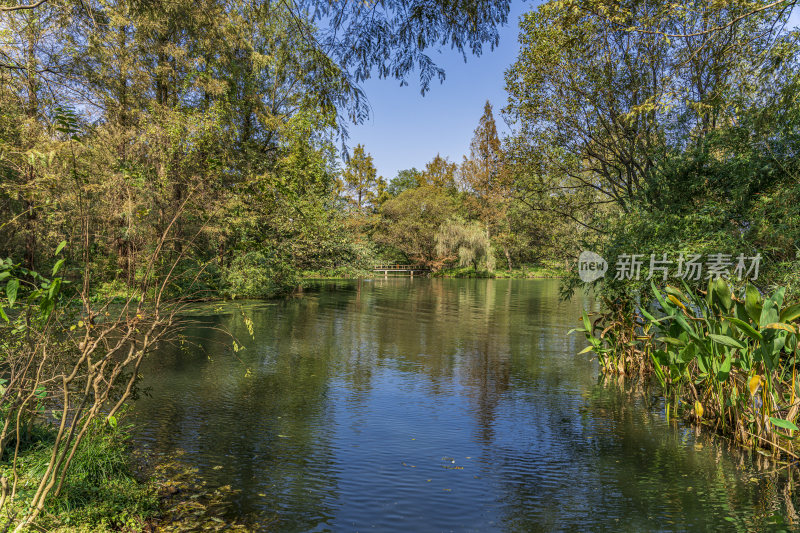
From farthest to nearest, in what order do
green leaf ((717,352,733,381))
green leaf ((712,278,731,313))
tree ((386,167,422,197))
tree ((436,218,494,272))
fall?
tree ((386,167,422,197)), tree ((436,218,494,272)), green leaf ((712,278,731,313)), green leaf ((717,352,733,381))

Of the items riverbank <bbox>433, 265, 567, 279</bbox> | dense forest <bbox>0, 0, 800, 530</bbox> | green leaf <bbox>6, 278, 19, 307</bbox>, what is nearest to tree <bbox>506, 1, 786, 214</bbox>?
dense forest <bbox>0, 0, 800, 530</bbox>

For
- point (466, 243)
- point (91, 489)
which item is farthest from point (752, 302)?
point (466, 243)

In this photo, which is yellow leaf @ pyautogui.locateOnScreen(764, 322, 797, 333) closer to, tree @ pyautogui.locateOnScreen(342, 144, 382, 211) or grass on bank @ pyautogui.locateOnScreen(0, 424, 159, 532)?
grass on bank @ pyautogui.locateOnScreen(0, 424, 159, 532)

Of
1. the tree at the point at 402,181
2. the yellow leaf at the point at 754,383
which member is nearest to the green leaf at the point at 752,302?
the yellow leaf at the point at 754,383

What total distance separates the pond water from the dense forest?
84cm

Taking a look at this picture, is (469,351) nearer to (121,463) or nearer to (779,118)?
(779,118)

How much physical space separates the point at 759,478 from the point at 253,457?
5262mm

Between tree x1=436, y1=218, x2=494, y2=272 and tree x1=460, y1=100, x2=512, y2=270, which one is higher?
tree x1=460, y1=100, x2=512, y2=270

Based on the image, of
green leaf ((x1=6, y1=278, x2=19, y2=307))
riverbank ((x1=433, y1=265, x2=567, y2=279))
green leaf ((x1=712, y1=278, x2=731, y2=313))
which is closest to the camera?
green leaf ((x1=6, y1=278, x2=19, y2=307))

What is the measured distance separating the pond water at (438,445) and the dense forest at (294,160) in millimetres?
841

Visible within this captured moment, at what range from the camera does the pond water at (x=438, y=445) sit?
4.32 meters

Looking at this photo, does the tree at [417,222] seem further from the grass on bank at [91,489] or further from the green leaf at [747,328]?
the grass on bank at [91,489]

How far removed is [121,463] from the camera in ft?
14.1

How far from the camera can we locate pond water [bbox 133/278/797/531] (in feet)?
14.2
